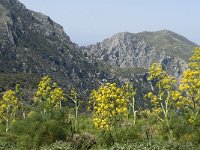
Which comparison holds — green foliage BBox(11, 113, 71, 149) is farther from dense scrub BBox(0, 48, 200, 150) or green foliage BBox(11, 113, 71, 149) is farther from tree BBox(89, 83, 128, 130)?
tree BBox(89, 83, 128, 130)

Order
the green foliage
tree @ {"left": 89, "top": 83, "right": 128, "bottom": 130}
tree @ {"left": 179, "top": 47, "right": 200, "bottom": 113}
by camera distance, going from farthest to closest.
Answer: the green foliage → tree @ {"left": 89, "top": 83, "right": 128, "bottom": 130} → tree @ {"left": 179, "top": 47, "right": 200, "bottom": 113}

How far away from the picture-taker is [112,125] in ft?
101

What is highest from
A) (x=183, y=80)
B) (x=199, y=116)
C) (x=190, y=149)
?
(x=183, y=80)

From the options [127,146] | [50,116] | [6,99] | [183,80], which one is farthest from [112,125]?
[6,99]

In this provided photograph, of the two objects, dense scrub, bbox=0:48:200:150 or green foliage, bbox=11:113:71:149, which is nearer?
dense scrub, bbox=0:48:200:150

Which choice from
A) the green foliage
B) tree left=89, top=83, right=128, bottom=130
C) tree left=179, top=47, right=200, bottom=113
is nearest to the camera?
tree left=179, top=47, right=200, bottom=113

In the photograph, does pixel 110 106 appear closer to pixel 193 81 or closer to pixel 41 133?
pixel 193 81

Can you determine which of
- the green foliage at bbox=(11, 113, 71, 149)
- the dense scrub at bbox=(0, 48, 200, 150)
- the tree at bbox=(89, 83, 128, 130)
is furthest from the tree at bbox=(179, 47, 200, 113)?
the green foliage at bbox=(11, 113, 71, 149)

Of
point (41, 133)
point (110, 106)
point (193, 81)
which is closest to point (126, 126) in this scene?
point (110, 106)

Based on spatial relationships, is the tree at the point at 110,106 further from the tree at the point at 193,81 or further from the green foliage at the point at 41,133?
the green foliage at the point at 41,133

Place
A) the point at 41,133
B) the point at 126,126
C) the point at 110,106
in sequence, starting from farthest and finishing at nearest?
the point at 41,133, the point at 126,126, the point at 110,106

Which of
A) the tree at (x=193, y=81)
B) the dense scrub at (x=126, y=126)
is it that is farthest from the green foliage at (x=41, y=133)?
the tree at (x=193, y=81)

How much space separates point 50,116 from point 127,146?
13385 mm

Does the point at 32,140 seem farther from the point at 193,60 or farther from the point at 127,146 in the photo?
the point at 193,60
